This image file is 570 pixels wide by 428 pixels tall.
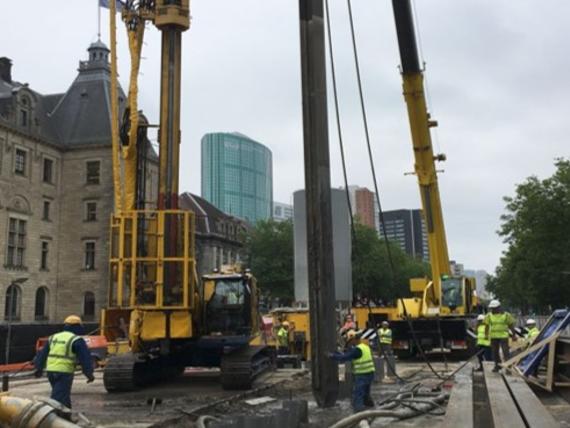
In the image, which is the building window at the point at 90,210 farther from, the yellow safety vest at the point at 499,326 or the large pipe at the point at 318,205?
the large pipe at the point at 318,205

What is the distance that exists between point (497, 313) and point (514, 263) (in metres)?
37.1

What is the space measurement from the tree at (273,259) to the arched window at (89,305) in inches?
579

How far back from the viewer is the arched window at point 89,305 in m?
51.6

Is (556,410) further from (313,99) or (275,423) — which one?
(313,99)

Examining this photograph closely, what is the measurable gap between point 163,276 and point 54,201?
136 feet

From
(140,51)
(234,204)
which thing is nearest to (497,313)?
(140,51)

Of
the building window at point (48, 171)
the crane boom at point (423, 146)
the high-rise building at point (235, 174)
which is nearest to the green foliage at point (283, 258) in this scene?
the building window at point (48, 171)

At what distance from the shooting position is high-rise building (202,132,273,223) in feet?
385

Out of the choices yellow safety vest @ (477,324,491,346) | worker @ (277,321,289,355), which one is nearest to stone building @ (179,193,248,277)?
worker @ (277,321,289,355)

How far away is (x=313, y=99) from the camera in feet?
30.7

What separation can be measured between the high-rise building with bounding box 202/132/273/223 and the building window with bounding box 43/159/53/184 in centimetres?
6151

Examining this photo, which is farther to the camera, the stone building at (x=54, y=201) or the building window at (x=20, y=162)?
the building window at (x=20, y=162)

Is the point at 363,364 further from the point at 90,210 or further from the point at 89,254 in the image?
the point at 90,210

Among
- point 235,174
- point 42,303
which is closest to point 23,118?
point 42,303
